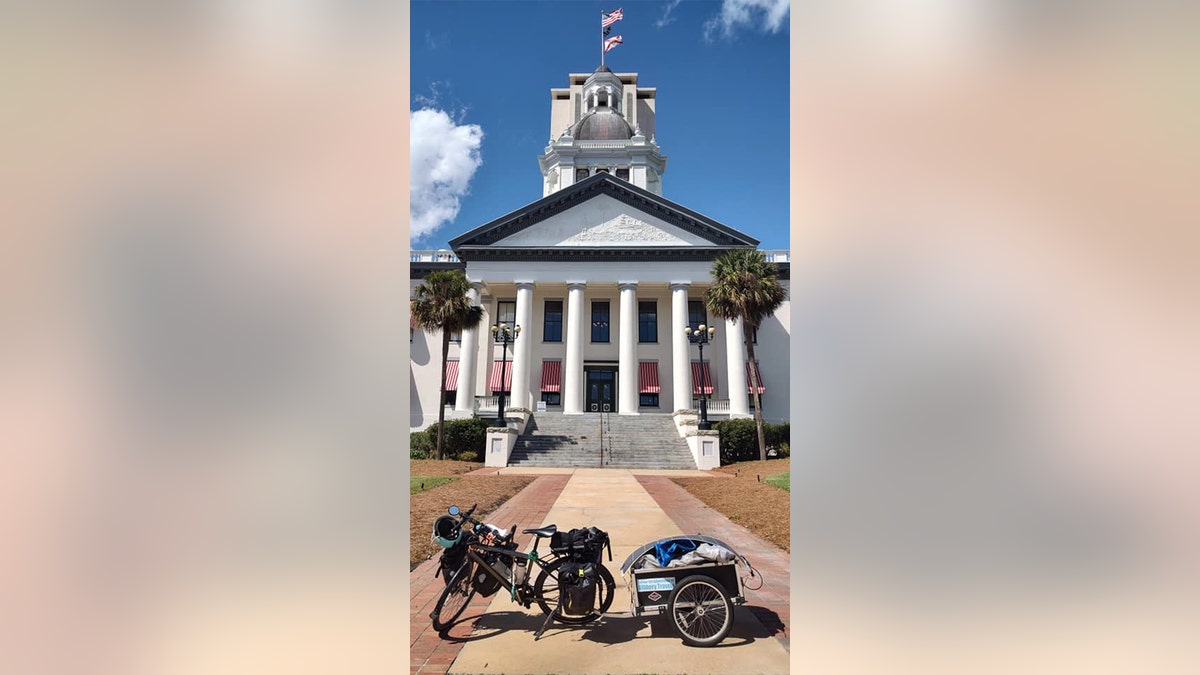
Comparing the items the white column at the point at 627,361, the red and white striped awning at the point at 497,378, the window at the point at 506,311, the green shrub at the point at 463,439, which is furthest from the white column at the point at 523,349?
the white column at the point at 627,361

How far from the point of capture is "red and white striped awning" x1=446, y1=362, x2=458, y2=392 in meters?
36.4

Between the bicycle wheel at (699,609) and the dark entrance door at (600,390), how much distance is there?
32075mm

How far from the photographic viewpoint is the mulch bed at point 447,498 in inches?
326

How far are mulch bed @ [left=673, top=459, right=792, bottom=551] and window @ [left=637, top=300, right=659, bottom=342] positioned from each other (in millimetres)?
16092

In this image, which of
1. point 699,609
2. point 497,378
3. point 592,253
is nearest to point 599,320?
point 592,253

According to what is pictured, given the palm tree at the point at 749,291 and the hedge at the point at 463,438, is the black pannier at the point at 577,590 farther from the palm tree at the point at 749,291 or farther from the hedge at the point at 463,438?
the hedge at the point at 463,438

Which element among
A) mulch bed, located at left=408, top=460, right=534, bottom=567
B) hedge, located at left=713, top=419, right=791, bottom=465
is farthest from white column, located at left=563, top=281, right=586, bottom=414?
mulch bed, located at left=408, top=460, right=534, bottom=567

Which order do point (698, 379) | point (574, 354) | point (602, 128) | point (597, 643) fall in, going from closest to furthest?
point (597, 643) → point (574, 354) → point (698, 379) → point (602, 128)

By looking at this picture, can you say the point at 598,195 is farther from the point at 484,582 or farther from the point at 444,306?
the point at 484,582

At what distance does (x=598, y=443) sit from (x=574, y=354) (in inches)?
268

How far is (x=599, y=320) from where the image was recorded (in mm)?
→ 38500
